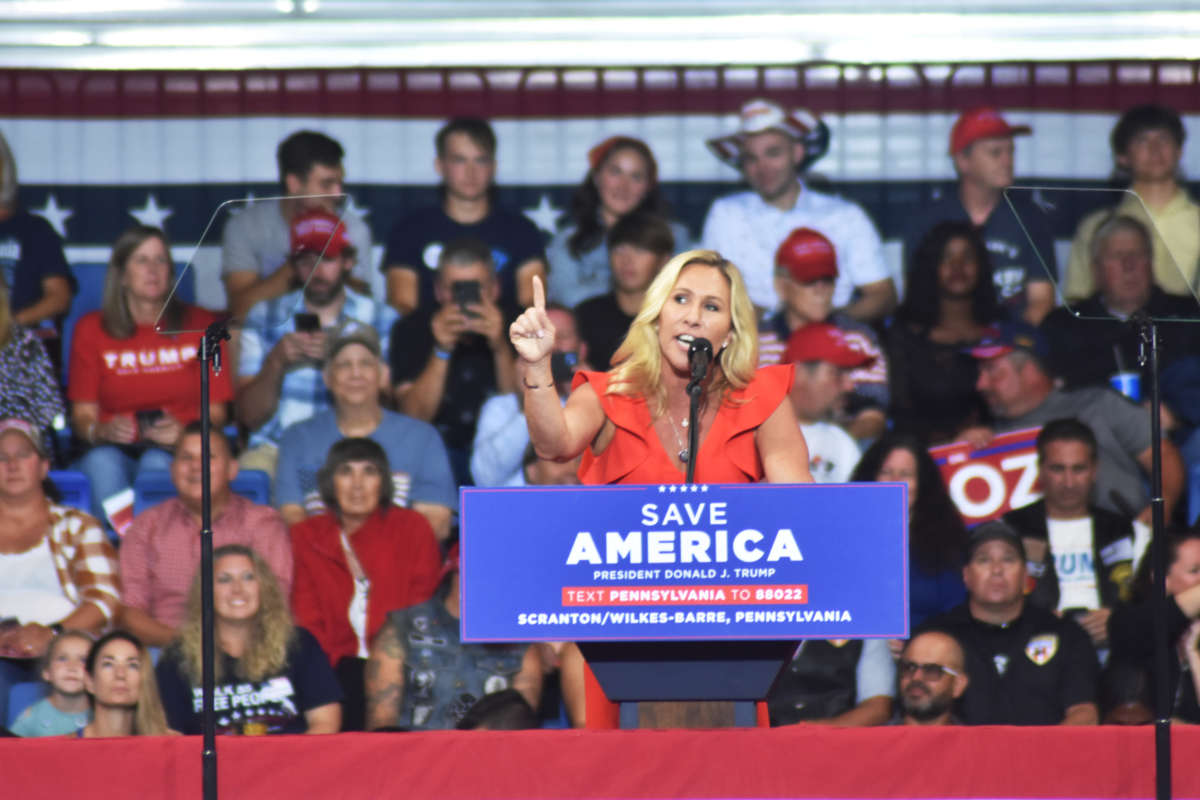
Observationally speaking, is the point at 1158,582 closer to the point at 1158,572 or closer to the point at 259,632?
the point at 1158,572

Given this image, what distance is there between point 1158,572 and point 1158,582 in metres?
0.03

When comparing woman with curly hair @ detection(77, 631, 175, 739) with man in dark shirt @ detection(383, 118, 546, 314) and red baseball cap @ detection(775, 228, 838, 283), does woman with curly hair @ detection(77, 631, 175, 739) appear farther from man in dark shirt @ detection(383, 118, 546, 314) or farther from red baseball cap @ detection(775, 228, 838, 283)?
red baseball cap @ detection(775, 228, 838, 283)

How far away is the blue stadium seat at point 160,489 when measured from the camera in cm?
567

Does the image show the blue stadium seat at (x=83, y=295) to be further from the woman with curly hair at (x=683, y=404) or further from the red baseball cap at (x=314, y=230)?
the woman with curly hair at (x=683, y=404)

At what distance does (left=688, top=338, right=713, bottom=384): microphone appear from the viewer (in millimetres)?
2686

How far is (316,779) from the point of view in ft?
11.1

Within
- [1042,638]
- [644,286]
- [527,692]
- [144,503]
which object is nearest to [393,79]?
[644,286]

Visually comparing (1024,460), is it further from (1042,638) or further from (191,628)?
(191,628)

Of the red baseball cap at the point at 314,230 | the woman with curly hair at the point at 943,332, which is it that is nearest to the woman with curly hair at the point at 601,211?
the woman with curly hair at the point at 943,332

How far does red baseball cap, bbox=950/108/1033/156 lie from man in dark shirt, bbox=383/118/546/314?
1.64 meters

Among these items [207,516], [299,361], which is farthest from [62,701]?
[207,516]

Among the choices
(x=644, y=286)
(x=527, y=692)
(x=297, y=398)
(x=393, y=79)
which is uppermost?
(x=393, y=79)

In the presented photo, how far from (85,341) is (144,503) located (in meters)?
0.68

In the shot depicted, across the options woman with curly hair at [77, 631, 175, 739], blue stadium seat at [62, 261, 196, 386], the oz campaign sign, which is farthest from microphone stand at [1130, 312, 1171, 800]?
blue stadium seat at [62, 261, 196, 386]
